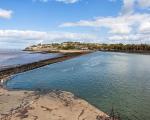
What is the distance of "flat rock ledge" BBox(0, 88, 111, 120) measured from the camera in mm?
19766

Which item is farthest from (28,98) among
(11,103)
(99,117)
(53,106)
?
(99,117)

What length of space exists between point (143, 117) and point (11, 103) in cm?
1167

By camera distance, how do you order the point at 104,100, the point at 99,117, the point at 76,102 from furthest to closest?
1. the point at 104,100
2. the point at 76,102
3. the point at 99,117

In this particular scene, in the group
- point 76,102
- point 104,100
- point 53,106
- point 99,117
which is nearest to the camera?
point 99,117

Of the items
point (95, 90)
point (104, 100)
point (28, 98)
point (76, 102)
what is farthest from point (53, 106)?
point (95, 90)

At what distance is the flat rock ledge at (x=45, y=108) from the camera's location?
1977 centimetres

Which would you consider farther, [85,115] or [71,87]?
[71,87]

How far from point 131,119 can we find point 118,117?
1.03 m

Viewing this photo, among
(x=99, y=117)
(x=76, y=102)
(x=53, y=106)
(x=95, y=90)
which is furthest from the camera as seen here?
(x=95, y=90)

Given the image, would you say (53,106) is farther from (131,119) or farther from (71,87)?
(71,87)

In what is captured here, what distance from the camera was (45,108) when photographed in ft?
72.2

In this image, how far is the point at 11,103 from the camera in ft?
78.3

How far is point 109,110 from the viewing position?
2278cm

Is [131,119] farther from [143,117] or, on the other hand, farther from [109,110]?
[109,110]
